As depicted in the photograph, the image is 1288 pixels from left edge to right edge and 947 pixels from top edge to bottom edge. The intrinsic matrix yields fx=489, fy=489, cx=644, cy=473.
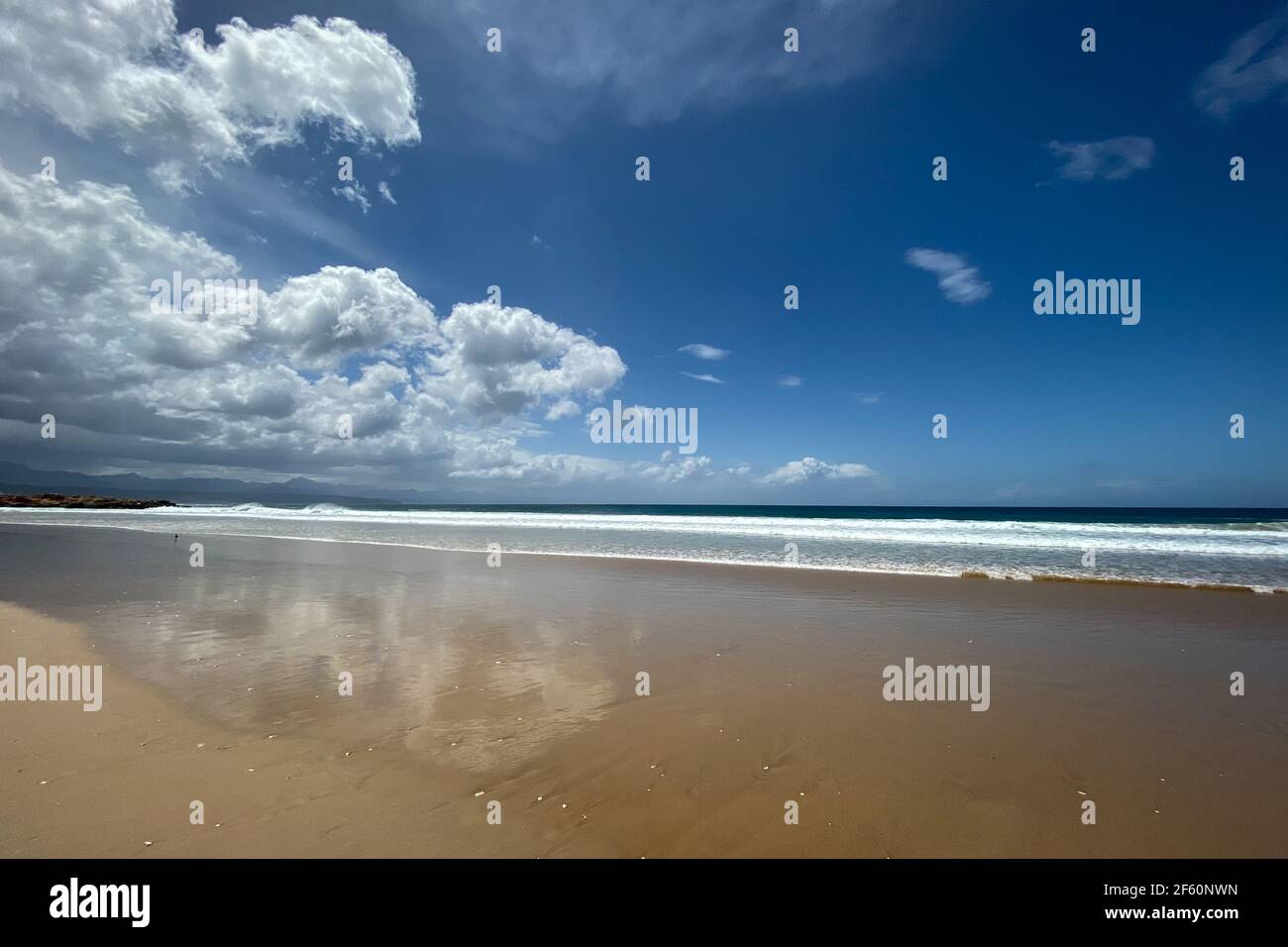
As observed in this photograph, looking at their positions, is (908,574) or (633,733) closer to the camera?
(633,733)

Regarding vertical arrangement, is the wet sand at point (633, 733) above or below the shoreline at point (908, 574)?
above

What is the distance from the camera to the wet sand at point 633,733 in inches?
144

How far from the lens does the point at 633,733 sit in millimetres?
5145

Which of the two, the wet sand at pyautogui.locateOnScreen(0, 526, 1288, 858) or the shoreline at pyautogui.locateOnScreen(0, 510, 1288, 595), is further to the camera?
the shoreline at pyautogui.locateOnScreen(0, 510, 1288, 595)

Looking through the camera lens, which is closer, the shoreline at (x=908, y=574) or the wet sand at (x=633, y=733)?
the wet sand at (x=633, y=733)

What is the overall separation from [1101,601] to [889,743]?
10509 millimetres

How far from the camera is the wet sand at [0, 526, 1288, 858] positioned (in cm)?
365

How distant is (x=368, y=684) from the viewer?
6.29m

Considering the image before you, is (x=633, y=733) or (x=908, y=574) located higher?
(x=633, y=733)

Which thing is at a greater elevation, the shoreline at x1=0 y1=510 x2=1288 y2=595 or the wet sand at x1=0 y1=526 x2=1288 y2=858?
the wet sand at x1=0 y1=526 x2=1288 y2=858
